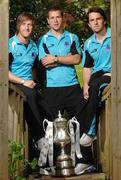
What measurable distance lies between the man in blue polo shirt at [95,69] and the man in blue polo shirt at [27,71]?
1.75 feet

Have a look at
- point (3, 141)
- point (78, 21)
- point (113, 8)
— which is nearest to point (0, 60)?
point (3, 141)

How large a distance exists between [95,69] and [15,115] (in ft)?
3.47

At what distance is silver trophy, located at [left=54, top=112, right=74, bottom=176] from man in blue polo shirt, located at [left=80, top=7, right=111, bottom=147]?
204mm

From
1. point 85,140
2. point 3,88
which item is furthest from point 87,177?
point 3,88

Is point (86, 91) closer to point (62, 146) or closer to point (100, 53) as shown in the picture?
point (100, 53)

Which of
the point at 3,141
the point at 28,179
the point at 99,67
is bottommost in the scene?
the point at 28,179

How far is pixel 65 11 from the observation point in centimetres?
953

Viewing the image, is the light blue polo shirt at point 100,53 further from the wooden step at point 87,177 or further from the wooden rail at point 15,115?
the wooden step at point 87,177

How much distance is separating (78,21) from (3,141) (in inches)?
185

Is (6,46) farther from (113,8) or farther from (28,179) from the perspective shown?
(28,179)

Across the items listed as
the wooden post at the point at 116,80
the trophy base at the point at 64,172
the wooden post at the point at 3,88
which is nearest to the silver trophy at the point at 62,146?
the trophy base at the point at 64,172

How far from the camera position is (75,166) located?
6.87 meters

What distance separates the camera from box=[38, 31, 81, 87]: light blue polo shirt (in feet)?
23.1

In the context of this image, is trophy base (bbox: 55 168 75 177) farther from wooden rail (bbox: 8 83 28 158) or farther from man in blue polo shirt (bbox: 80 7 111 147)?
wooden rail (bbox: 8 83 28 158)
